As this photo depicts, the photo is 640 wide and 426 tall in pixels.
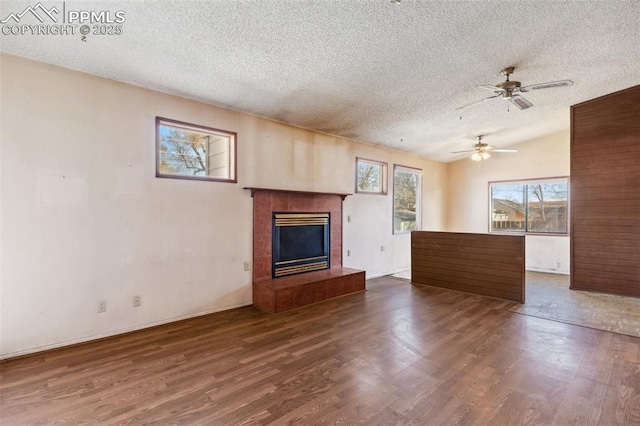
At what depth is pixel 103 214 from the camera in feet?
10.5

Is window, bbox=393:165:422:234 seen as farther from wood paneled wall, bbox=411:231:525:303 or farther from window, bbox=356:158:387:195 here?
wood paneled wall, bbox=411:231:525:303

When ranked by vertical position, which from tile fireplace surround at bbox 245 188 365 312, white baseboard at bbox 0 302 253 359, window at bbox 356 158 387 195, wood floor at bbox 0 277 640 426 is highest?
window at bbox 356 158 387 195

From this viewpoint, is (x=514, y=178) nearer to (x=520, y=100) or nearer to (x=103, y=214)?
(x=520, y=100)

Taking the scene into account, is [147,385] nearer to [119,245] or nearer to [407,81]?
[119,245]

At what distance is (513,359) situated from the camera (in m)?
2.76

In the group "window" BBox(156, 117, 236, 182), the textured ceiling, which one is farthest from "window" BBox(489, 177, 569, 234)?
"window" BBox(156, 117, 236, 182)

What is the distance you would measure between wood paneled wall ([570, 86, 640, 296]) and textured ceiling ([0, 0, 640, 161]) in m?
0.51

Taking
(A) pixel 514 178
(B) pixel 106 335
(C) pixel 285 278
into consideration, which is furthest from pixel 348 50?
(A) pixel 514 178

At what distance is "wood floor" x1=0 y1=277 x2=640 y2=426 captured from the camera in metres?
2.00

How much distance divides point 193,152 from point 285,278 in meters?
2.28

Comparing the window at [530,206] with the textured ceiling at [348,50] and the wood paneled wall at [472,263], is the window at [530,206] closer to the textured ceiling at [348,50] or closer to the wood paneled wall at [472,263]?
the textured ceiling at [348,50]

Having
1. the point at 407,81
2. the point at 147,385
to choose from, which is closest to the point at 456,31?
the point at 407,81

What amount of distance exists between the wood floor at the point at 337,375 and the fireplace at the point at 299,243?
1159mm

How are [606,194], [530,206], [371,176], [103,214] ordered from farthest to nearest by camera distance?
[530,206] → [371,176] → [606,194] → [103,214]
